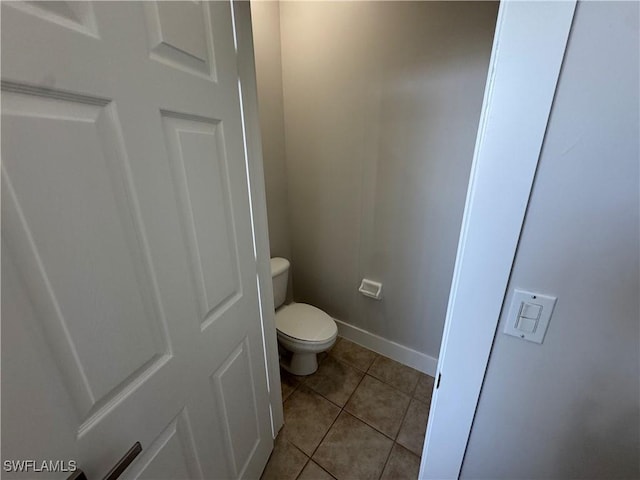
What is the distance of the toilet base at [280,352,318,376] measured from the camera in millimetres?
1745

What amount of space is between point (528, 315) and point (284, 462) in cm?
139

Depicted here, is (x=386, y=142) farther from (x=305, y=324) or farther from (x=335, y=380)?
(x=335, y=380)

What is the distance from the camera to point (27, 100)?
37 centimetres

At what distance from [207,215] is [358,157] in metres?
1.17

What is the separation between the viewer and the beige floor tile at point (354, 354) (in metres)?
1.90

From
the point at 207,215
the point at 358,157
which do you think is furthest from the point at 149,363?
the point at 358,157

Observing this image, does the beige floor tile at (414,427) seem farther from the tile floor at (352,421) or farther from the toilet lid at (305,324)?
the toilet lid at (305,324)

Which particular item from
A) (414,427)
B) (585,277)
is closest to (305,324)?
(414,427)

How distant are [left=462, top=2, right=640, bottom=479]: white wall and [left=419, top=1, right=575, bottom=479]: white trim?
0.07 feet

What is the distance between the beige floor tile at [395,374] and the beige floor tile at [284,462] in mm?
705

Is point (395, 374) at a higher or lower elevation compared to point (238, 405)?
lower

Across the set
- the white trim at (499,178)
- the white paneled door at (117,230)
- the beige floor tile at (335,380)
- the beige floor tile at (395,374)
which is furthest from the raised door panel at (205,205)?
the beige floor tile at (395,374)

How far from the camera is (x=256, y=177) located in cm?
95
